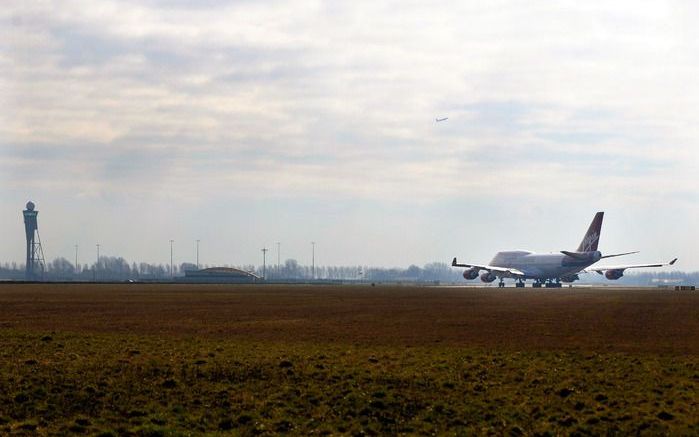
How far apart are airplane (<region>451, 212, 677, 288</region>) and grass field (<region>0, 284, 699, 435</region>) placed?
115490 mm

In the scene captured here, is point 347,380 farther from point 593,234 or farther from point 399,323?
point 593,234

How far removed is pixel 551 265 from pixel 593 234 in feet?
42.5

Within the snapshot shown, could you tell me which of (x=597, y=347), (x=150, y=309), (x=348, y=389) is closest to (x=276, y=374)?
(x=348, y=389)

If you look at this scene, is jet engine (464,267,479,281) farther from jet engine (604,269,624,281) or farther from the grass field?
the grass field

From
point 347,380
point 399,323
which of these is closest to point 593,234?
point 399,323

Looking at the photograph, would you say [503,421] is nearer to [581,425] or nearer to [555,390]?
[581,425]

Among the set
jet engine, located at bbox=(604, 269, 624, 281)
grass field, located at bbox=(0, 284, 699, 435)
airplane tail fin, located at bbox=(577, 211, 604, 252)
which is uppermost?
airplane tail fin, located at bbox=(577, 211, 604, 252)

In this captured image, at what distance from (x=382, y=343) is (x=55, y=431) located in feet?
73.7

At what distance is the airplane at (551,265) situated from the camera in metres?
172

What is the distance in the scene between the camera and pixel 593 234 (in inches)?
6772

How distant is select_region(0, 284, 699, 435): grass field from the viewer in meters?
29.3

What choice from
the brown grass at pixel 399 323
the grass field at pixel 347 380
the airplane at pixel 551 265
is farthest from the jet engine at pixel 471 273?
the grass field at pixel 347 380

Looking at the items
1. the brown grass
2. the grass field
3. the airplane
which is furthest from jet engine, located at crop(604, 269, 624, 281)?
the grass field

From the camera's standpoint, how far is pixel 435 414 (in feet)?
99.9
